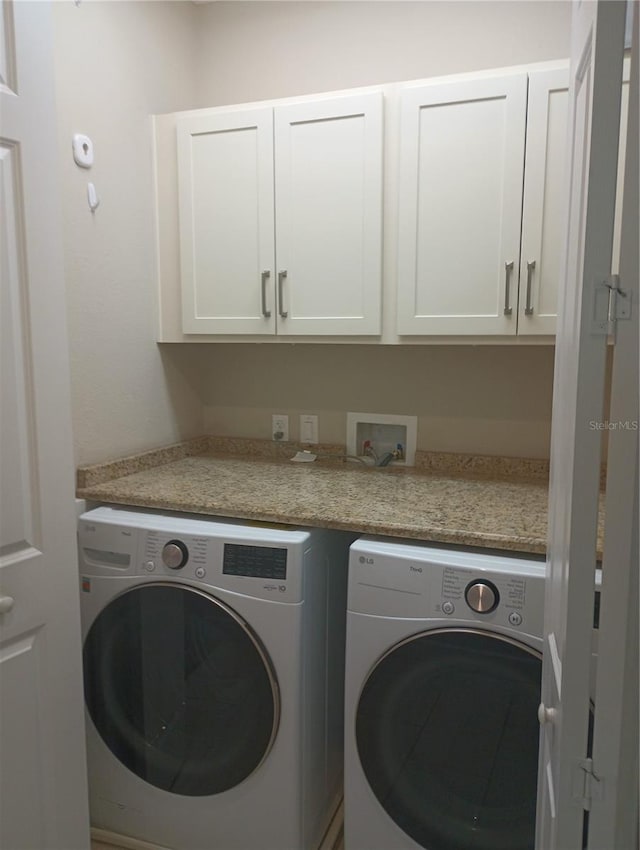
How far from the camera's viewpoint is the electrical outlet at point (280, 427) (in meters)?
2.37

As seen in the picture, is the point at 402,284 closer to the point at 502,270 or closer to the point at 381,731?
the point at 502,270

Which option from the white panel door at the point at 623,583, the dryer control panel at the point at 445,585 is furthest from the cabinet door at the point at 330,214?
the white panel door at the point at 623,583

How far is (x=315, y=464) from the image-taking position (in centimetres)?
223

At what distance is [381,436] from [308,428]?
287 millimetres

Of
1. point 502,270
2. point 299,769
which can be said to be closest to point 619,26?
point 502,270

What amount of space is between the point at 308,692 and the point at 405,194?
141 centimetres

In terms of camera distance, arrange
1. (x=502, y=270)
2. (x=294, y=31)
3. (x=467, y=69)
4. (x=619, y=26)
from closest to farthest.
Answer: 1. (x=619, y=26)
2. (x=502, y=270)
3. (x=467, y=69)
4. (x=294, y=31)

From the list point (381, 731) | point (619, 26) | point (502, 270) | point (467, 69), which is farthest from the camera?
point (467, 69)

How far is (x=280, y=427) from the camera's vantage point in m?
2.38

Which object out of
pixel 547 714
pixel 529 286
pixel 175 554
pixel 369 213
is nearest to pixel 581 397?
pixel 547 714

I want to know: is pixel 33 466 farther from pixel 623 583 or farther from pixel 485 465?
pixel 485 465

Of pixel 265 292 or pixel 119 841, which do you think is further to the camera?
pixel 265 292

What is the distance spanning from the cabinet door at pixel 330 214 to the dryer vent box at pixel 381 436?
0.43m

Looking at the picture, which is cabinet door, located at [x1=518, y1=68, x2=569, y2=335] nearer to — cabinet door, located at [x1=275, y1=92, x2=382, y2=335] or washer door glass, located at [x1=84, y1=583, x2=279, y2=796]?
cabinet door, located at [x1=275, y1=92, x2=382, y2=335]
